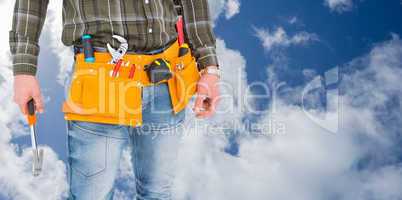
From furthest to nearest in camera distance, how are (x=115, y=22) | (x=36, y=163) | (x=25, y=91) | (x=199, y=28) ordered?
(x=199, y=28) → (x=36, y=163) → (x=115, y=22) → (x=25, y=91)

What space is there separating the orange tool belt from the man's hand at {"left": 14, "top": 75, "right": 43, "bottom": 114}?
0.44 feet

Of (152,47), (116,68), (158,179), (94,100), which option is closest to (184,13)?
(152,47)

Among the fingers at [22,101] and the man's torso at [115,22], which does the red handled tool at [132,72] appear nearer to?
the man's torso at [115,22]

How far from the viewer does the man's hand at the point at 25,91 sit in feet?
6.12

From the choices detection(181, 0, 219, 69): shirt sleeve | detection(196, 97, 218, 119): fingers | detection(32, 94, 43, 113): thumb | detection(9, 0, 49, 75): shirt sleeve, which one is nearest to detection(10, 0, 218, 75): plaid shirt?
detection(9, 0, 49, 75): shirt sleeve

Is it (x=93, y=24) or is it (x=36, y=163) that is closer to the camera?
(x=93, y=24)

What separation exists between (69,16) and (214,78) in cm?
73

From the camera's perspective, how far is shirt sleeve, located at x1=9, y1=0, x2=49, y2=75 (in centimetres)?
193

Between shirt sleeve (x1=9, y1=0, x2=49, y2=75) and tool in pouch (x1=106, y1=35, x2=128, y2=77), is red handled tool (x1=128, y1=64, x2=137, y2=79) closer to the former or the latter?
tool in pouch (x1=106, y1=35, x2=128, y2=77)

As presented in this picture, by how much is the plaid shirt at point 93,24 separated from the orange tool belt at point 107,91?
75 mm

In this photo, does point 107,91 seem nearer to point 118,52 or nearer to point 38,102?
point 118,52

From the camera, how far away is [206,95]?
7.23ft

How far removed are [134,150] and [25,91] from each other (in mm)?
605

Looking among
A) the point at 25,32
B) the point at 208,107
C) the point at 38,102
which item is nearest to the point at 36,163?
the point at 38,102
